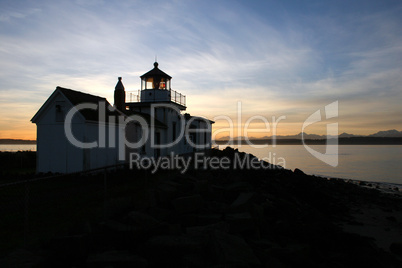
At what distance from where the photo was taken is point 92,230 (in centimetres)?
568

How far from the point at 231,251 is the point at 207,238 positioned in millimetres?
567

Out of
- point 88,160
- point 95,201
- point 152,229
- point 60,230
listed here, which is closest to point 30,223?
point 60,230

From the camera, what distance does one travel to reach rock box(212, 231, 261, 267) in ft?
14.4

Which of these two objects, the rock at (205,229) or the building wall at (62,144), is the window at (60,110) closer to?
the building wall at (62,144)

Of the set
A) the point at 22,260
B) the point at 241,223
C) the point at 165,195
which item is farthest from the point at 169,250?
the point at 165,195

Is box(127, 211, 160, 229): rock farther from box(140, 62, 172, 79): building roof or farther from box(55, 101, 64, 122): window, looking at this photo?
box(140, 62, 172, 79): building roof

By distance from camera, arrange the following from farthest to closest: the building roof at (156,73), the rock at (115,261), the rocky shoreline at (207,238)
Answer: the building roof at (156,73), the rocky shoreline at (207,238), the rock at (115,261)

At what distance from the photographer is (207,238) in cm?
503

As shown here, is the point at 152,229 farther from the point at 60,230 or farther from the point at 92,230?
the point at 60,230

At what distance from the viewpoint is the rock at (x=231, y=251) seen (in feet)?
14.4

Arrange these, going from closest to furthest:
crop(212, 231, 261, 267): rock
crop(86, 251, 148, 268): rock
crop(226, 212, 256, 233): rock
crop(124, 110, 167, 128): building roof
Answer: crop(86, 251, 148, 268): rock, crop(212, 231, 261, 267): rock, crop(226, 212, 256, 233): rock, crop(124, 110, 167, 128): building roof

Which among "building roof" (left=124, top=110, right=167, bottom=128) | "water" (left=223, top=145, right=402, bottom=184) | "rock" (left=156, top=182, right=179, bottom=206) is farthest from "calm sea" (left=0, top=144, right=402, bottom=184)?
"rock" (left=156, top=182, right=179, bottom=206)

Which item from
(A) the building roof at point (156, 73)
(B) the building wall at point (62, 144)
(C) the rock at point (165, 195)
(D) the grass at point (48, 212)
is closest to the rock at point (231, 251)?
(D) the grass at point (48, 212)

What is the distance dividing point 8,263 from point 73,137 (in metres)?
12.7
